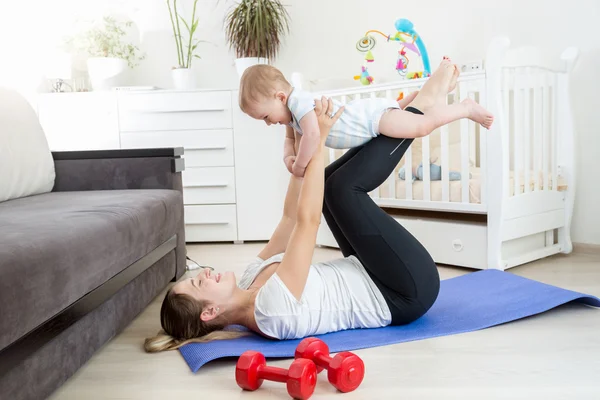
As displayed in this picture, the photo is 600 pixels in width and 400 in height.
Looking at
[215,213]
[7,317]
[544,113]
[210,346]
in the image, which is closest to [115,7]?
[215,213]

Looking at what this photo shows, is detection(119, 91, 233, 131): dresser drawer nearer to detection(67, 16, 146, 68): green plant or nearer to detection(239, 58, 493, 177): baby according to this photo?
detection(67, 16, 146, 68): green plant

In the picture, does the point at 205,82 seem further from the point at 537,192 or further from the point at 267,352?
the point at 267,352

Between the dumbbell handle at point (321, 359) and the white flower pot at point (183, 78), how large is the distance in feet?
8.54

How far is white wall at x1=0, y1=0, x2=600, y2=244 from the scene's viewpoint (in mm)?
3025

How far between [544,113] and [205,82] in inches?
85.4

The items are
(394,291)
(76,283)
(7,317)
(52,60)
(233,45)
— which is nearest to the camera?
(7,317)

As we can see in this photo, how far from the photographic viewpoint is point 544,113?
112 inches

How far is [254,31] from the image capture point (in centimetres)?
375

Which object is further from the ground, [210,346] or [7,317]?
[7,317]

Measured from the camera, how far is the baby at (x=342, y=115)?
1.72 m

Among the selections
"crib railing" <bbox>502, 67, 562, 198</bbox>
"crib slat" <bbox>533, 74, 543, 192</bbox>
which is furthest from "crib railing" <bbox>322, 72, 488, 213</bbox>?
"crib slat" <bbox>533, 74, 543, 192</bbox>

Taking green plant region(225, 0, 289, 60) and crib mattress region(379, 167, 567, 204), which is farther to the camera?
green plant region(225, 0, 289, 60)

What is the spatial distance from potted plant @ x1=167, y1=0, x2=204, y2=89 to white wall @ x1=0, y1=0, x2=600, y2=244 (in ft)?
0.20

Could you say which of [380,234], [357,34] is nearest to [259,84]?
[380,234]
